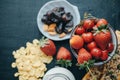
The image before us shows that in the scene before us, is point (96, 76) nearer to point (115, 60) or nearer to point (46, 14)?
point (115, 60)

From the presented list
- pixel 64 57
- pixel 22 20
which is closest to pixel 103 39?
pixel 64 57

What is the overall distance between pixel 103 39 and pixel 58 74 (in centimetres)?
20

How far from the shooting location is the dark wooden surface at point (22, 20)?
4.25 feet

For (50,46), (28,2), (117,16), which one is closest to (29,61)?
(50,46)

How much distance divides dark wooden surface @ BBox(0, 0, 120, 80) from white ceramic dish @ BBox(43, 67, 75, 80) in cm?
7

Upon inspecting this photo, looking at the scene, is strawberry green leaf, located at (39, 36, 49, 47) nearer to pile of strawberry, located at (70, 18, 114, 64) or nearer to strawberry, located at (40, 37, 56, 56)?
strawberry, located at (40, 37, 56, 56)

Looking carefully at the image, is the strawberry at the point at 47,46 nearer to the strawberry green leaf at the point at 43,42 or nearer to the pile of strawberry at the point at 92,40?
the strawberry green leaf at the point at 43,42

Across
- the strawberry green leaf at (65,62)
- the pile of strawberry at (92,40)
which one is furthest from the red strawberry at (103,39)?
the strawberry green leaf at (65,62)

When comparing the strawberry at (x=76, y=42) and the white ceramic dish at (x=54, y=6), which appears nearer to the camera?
the strawberry at (x=76, y=42)

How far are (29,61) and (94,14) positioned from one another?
0.31 meters

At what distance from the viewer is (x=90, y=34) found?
1.17m

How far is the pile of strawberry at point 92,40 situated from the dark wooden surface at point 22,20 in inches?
4.6

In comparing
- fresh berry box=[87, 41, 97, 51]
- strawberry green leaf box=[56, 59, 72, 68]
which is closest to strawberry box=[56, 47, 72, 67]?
strawberry green leaf box=[56, 59, 72, 68]

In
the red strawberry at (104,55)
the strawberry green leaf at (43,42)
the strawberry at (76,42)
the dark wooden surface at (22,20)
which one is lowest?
the red strawberry at (104,55)
